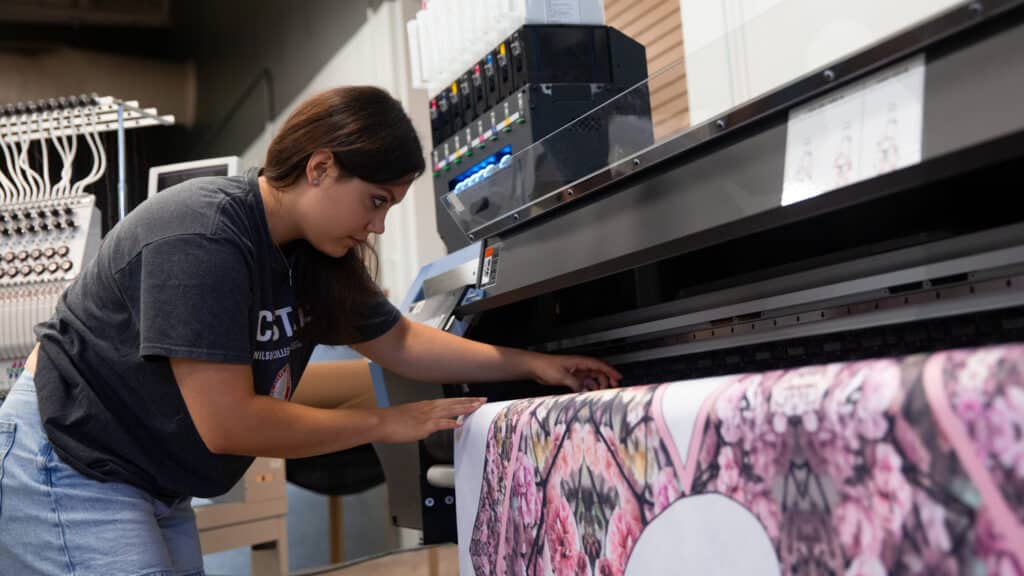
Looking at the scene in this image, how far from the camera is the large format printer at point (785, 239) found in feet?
2.07

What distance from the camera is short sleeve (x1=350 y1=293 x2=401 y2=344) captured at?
1414 mm

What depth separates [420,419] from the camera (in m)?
1.21

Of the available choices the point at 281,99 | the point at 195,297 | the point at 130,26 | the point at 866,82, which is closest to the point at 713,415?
the point at 866,82

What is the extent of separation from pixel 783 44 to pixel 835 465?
39 centimetres

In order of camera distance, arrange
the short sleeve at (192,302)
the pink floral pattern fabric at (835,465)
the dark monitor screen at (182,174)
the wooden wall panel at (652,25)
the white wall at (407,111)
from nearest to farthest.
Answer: the pink floral pattern fabric at (835,465), the short sleeve at (192,302), the wooden wall panel at (652,25), the dark monitor screen at (182,174), the white wall at (407,111)

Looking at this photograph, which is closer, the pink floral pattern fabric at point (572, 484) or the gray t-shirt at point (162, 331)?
the pink floral pattern fabric at point (572, 484)

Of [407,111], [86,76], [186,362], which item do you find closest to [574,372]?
[186,362]

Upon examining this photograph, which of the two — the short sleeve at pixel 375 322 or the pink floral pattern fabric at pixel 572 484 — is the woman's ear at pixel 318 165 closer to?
the short sleeve at pixel 375 322

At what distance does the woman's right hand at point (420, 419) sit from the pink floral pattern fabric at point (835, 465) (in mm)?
324

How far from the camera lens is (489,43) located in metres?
1.94

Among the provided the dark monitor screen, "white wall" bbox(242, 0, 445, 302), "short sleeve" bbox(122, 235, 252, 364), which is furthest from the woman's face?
"white wall" bbox(242, 0, 445, 302)

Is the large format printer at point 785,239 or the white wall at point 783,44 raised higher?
the white wall at point 783,44

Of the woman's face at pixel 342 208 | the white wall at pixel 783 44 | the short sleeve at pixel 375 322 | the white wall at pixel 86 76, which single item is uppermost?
the white wall at pixel 86 76

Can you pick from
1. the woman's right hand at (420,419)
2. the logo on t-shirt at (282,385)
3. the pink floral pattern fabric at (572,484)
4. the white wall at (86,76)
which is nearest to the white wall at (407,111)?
the logo on t-shirt at (282,385)
